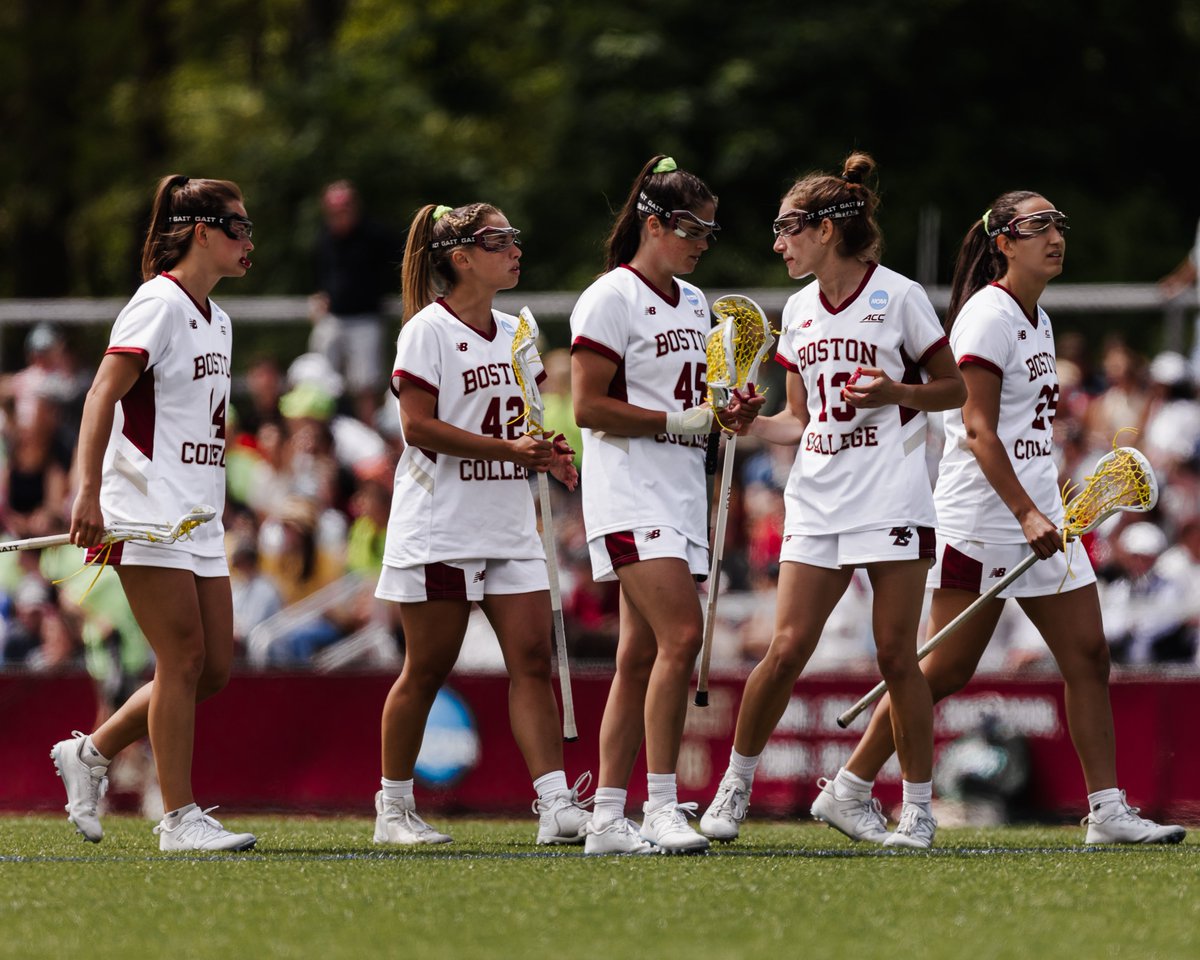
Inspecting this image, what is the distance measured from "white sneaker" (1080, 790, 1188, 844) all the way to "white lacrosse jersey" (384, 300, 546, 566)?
7.34ft

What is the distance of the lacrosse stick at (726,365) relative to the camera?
6.75 meters

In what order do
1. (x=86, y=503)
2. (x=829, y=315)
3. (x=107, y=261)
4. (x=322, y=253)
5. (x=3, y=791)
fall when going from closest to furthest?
(x=86, y=503) → (x=829, y=315) → (x=3, y=791) → (x=322, y=253) → (x=107, y=261)

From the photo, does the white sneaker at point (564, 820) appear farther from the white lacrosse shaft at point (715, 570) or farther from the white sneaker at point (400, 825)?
the white lacrosse shaft at point (715, 570)

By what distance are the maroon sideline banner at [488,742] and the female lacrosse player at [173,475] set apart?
388cm

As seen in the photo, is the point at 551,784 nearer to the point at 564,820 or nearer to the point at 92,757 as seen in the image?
the point at 564,820

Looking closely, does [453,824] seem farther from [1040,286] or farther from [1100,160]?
[1100,160]

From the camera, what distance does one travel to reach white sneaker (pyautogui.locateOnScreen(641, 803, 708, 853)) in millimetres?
6582

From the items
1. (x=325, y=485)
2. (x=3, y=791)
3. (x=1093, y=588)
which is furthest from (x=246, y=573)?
(x=1093, y=588)

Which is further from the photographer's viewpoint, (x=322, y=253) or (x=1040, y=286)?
(x=322, y=253)

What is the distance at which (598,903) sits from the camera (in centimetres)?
560

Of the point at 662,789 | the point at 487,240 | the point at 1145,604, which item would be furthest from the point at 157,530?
the point at 1145,604

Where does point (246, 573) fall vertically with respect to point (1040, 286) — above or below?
below

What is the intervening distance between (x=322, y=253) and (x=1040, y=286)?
823 centimetres

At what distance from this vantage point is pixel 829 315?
23.1 feet
